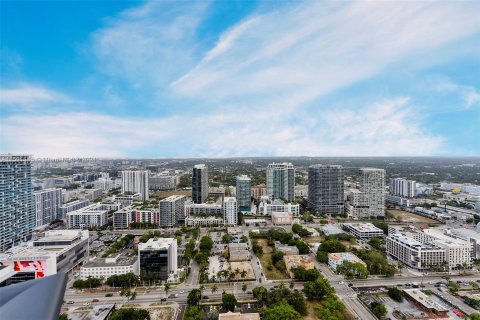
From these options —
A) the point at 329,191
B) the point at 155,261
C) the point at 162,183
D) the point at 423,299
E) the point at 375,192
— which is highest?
the point at 375,192

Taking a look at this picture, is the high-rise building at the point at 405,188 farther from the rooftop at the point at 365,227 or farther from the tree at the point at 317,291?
the tree at the point at 317,291

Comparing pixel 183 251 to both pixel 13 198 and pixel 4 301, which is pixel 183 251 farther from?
pixel 4 301

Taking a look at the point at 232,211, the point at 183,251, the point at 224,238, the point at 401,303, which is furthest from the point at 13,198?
the point at 401,303

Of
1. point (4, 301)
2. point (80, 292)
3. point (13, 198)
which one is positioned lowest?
point (80, 292)

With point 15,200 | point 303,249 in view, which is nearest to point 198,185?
point 15,200

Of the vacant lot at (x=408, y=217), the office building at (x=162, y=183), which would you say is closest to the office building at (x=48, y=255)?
the vacant lot at (x=408, y=217)

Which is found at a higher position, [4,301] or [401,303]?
[4,301]

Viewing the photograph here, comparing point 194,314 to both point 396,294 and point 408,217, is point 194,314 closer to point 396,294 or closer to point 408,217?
point 396,294

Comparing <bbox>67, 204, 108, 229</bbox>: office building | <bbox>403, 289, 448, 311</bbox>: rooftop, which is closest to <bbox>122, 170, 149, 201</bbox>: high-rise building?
<bbox>67, 204, 108, 229</bbox>: office building
